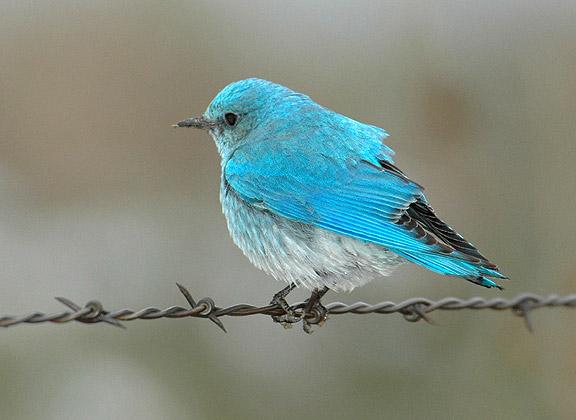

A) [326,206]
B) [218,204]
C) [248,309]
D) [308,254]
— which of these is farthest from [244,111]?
[218,204]

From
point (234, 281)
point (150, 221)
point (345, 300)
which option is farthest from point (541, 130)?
point (150, 221)

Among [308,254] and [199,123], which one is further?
[199,123]

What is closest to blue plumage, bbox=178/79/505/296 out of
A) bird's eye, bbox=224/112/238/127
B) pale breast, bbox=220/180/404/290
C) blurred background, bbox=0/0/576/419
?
pale breast, bbox=220/180/404/290

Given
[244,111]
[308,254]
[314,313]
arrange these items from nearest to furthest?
[308,254]
[314,313]
[244,111]

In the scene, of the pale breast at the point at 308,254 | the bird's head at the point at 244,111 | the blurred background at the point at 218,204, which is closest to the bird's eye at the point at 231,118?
the bird's head at the point at 244,111

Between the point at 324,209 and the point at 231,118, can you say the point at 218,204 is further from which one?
the point at 324,209

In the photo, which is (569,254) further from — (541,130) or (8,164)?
(8,164)

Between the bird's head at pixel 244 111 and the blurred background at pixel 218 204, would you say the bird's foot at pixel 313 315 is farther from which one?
the blurred background at pixel 218 204
